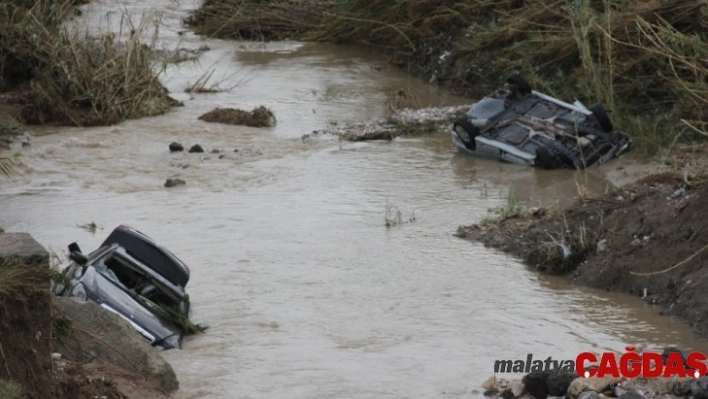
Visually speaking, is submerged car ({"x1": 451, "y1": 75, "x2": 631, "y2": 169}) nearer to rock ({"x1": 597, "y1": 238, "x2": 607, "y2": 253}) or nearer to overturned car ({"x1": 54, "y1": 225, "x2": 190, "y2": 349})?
rock ({"x1": 597, "y1": 238, "x2": 607, "y2": 253})

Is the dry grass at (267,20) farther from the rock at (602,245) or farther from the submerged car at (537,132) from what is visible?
the rock at (602,245)

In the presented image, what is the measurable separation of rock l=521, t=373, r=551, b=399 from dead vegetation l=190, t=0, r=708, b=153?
340 centimetres

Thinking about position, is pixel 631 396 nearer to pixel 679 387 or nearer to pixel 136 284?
pixel 679 387

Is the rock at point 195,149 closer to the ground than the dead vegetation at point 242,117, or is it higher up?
closer to the ground

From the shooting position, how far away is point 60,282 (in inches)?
249

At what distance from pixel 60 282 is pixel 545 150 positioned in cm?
595

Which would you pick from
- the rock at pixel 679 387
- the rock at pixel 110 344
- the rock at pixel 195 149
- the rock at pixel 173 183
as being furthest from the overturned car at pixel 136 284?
the rock at pixel 195 149

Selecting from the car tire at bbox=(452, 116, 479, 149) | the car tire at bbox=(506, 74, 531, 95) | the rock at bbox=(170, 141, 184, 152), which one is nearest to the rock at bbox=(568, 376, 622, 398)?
the car tire at bbox=(452, 116, 479, 149)

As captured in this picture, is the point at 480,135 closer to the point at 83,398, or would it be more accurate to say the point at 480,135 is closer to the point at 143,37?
the point at 83,398

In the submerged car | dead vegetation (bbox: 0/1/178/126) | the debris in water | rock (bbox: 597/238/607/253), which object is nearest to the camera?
rock (bbox: 597/238/607/253)

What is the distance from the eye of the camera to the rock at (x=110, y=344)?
5758 mm

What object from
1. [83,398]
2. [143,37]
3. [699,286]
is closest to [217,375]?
[83,398]

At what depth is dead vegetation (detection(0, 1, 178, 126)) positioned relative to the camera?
1382cm

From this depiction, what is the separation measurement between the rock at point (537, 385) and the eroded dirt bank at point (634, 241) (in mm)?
1663
